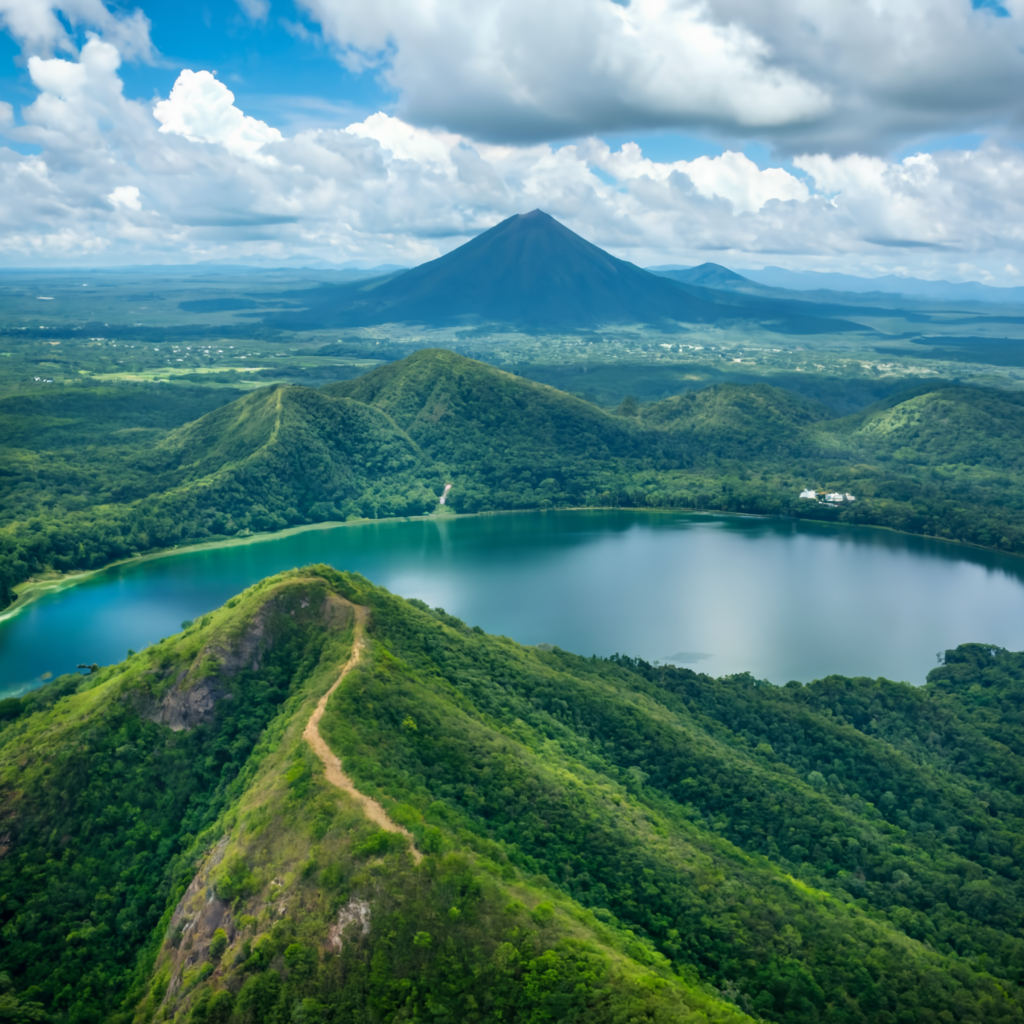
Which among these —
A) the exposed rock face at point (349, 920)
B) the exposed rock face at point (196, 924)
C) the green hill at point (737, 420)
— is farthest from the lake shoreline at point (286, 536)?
the exposed rock face at point (349, 920)

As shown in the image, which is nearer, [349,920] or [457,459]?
[349,920]

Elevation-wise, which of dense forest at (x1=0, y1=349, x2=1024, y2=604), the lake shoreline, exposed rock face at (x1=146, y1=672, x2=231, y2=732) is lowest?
the lake shoreline

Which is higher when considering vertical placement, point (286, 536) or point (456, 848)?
point (456, 848)

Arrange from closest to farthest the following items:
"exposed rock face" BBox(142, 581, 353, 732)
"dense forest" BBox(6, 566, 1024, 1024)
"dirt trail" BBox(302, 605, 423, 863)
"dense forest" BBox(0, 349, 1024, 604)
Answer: "dense forest" BBox(6, 566, 1024, 1024) < "dirt trail" BBox(302, 605, 423, 863) < "exposed rock face" BBox(142, 581, 353, 732) < "dense forest" BBox(0, 349, 1024, 604)

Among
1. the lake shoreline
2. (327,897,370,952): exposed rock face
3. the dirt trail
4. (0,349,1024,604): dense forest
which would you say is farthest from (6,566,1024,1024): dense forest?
(0,349,1024,604): dense forest

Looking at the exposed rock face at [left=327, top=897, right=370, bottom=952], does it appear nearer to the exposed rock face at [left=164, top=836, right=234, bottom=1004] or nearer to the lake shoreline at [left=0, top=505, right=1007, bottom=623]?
the exposed rock face at [left=164, top=836, right=234, bottom=1004]

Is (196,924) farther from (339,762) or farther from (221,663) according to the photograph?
(221,663)

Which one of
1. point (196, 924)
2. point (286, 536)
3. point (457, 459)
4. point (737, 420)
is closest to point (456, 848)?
point (196, 924)
